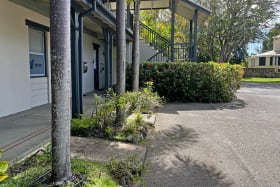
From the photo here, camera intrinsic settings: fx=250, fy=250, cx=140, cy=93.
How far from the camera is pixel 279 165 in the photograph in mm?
3896

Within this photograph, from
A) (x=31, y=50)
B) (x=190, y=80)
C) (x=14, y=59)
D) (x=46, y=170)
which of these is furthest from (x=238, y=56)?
(x=46, y=170)

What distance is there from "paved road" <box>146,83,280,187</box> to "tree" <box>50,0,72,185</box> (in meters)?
1.27

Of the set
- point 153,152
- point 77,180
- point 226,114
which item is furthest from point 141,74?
point 77,180

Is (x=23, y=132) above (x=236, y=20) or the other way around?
the other way around

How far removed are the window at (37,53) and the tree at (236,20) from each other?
17564mm

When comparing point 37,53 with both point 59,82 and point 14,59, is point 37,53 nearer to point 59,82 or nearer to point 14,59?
point 14,59

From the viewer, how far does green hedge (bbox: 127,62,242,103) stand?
9.68m

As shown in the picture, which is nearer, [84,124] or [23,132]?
[23,132]

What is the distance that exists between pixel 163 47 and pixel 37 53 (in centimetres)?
719

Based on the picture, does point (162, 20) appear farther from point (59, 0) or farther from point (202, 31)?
point (59, 0)

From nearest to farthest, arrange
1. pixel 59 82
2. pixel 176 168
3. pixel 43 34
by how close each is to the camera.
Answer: pixel 59 82 → pixel 176 168 → pixel 43 34

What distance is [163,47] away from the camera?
1326cm

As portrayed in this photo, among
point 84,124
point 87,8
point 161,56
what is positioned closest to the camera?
point 84,124

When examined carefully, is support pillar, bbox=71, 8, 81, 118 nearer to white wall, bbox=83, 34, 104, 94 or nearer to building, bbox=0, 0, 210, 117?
building, bbox=0, 0, 210, 117
